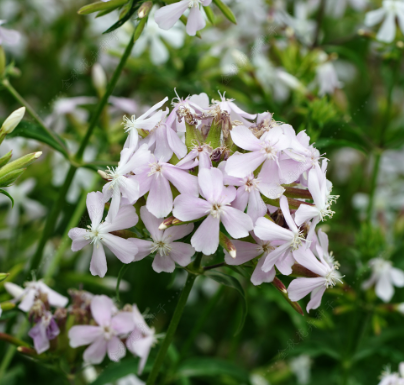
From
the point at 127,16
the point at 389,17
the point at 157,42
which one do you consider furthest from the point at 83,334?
the point at 389,17

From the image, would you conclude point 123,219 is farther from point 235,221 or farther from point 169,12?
point 169,12

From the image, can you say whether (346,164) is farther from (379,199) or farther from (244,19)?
(244,19)

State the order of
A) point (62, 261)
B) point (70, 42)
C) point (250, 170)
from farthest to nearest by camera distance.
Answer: point (70, 42) → point (62, 261) → point (250, 170)

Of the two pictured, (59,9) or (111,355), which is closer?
(111,355)

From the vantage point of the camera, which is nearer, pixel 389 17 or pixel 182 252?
pixel 182 252

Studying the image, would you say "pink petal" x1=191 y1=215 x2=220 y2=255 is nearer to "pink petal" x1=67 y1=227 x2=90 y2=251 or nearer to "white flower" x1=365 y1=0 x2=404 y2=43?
"pink petal" x1=67 y1=227 x2=90 y2=251

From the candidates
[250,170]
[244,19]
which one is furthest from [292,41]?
[250,170]

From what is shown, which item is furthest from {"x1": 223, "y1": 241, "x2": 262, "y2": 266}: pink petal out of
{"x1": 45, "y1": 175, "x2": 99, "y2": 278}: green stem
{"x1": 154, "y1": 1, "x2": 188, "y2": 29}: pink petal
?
{"x1": 45, "y1": 175, "x2": 99, "y2": 278}: green stem
